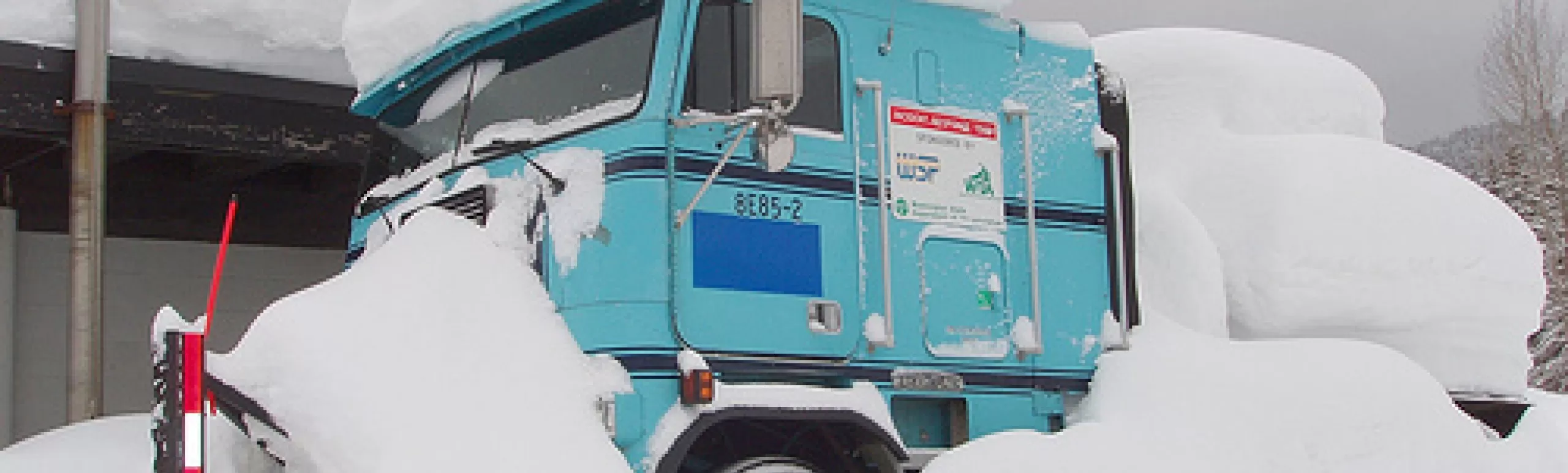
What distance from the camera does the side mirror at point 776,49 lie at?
4.93 m

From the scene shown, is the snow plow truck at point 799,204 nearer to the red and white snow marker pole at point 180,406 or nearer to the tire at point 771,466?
the tire at point 771,466

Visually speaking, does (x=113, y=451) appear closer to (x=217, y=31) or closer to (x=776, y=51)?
(x=217, y=31)

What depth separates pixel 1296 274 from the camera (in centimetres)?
702

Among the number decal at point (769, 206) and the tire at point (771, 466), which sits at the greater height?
the number decal at point (769, 206)

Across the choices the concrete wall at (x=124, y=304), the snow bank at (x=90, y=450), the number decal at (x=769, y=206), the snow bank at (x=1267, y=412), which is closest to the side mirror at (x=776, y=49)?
the number decal at (x=769, y=206)

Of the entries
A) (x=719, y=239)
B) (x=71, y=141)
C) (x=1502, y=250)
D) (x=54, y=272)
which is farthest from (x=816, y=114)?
(x=54, y=272)

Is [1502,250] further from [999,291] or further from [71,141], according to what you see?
[71,141]

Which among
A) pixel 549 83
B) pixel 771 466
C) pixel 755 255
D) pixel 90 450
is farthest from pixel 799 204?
pixel 90 450

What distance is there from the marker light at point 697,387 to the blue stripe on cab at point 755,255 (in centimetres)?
32

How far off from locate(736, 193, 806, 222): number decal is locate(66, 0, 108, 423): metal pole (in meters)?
5.23

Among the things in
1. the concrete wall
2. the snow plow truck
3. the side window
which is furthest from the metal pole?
the side window

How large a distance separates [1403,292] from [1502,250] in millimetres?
730

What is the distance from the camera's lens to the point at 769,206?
543cm

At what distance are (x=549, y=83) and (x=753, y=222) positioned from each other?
0.99m
